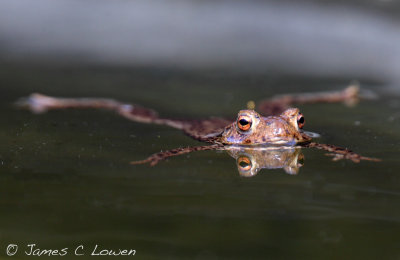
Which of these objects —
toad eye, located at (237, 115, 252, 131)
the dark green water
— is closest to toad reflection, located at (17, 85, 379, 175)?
toad eye, located at (237, 115, 252, 131)

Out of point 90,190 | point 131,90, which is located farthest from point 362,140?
point 131,90

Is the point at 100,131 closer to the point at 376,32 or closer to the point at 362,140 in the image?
the point at 362,140

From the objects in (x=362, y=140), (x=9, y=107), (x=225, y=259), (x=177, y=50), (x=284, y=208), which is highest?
(x=177, y=50)

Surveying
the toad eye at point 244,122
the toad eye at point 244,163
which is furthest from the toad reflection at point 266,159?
the toad eye at point 244,122

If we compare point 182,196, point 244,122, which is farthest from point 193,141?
point 182,196

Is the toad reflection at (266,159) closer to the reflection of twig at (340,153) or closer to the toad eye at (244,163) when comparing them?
the toad eye at (244,163)

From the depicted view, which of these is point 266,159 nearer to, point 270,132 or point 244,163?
point 244,163

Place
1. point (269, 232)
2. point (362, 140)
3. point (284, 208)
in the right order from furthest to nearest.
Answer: point (362, 140) < point (284, 208) < point (269, 232)
